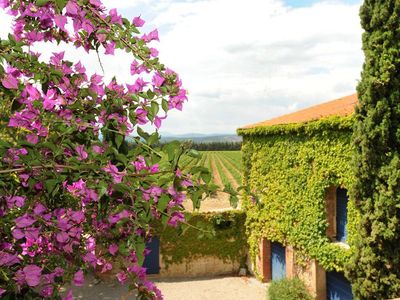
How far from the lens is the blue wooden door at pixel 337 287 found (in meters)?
12.4

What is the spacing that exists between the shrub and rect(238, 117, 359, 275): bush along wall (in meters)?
1.00

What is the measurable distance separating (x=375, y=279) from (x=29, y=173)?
995 centimetres

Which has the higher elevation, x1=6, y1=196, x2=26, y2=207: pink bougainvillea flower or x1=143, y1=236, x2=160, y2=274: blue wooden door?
x1=6, y1=196, x2=26, y2=207: pink bougainvillea flower

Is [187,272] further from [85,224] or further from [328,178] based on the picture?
[85,224]

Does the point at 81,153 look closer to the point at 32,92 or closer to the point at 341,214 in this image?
the point at 32,92

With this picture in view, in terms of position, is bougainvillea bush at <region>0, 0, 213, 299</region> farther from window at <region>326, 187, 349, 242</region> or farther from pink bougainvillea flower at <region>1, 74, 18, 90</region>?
window at <region>326, 187, 349, 242</region>

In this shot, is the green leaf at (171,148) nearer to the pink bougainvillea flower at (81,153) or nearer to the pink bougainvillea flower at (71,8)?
the pink bougainvillea flower at (81,153)

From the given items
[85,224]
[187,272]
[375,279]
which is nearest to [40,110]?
[85,224]

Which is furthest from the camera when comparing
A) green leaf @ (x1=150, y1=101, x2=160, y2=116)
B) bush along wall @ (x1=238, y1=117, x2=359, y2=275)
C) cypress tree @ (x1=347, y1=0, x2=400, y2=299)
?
bush along wall @ (x1=238, y1=117, x2=359, y2=275)

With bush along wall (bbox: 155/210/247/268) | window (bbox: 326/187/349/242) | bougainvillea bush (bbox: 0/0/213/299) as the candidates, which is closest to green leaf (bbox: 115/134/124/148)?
bougainvillea bush (bbox: 0/0/213/299)

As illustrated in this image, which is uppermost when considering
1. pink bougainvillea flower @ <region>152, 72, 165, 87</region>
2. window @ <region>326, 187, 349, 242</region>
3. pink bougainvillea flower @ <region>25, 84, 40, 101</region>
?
pink bougainvillea flower @ <region>152, 72, 165, 87</region>

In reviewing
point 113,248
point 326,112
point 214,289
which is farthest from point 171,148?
point 214,289

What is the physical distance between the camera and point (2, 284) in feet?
7.21

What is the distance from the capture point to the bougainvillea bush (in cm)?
182
